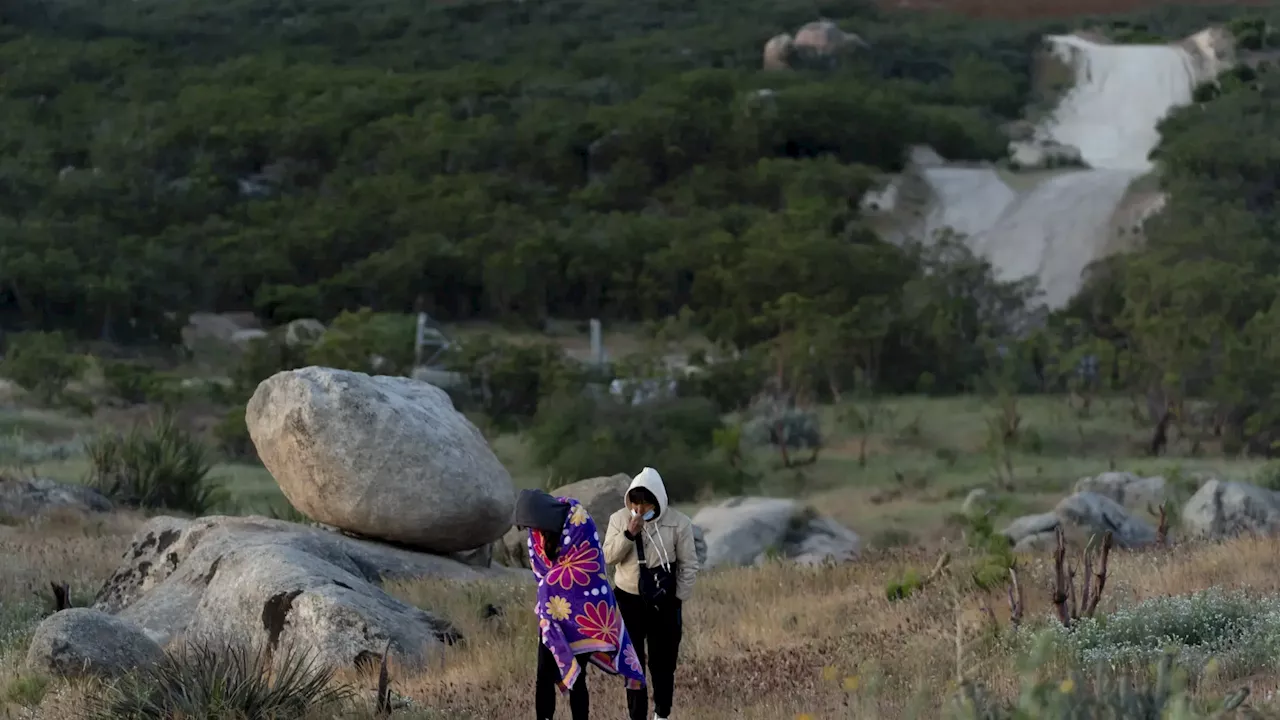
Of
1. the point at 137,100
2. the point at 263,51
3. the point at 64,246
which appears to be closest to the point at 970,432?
the point at 64,246

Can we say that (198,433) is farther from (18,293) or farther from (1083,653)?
(1083,653)

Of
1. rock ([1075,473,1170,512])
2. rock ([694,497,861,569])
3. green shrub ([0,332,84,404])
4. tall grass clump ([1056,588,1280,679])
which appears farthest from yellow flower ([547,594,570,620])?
green shrub ([0,332,84,404])

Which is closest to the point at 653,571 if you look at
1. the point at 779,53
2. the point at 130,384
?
the point at 130,384

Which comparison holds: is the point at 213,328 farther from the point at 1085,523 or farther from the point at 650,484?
the point at 650,484

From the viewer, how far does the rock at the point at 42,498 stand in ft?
45.3

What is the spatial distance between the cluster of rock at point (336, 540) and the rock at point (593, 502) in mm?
19

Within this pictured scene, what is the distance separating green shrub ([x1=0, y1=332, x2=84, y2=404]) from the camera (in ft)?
87.3

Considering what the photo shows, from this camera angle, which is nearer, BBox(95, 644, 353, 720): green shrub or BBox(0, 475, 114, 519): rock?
BBox(95, 644, 353, 720): green shrub

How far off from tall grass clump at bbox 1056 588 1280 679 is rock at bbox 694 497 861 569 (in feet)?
23.1

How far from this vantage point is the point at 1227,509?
14664mm

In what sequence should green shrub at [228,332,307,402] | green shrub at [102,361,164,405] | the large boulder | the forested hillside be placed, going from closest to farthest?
1. the large boulder
2. green shrub at [102,361,164,405]
3. green shrub at [228,332,307,402]
4. the forested hillside

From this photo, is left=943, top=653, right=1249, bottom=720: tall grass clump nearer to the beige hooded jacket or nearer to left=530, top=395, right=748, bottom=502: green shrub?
the beige hooded jacket

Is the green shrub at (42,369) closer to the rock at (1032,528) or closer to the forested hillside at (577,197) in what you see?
the forested hillside at (577,197)

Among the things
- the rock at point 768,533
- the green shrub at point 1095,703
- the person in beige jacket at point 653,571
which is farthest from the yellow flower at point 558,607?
the rock at point 768,533
